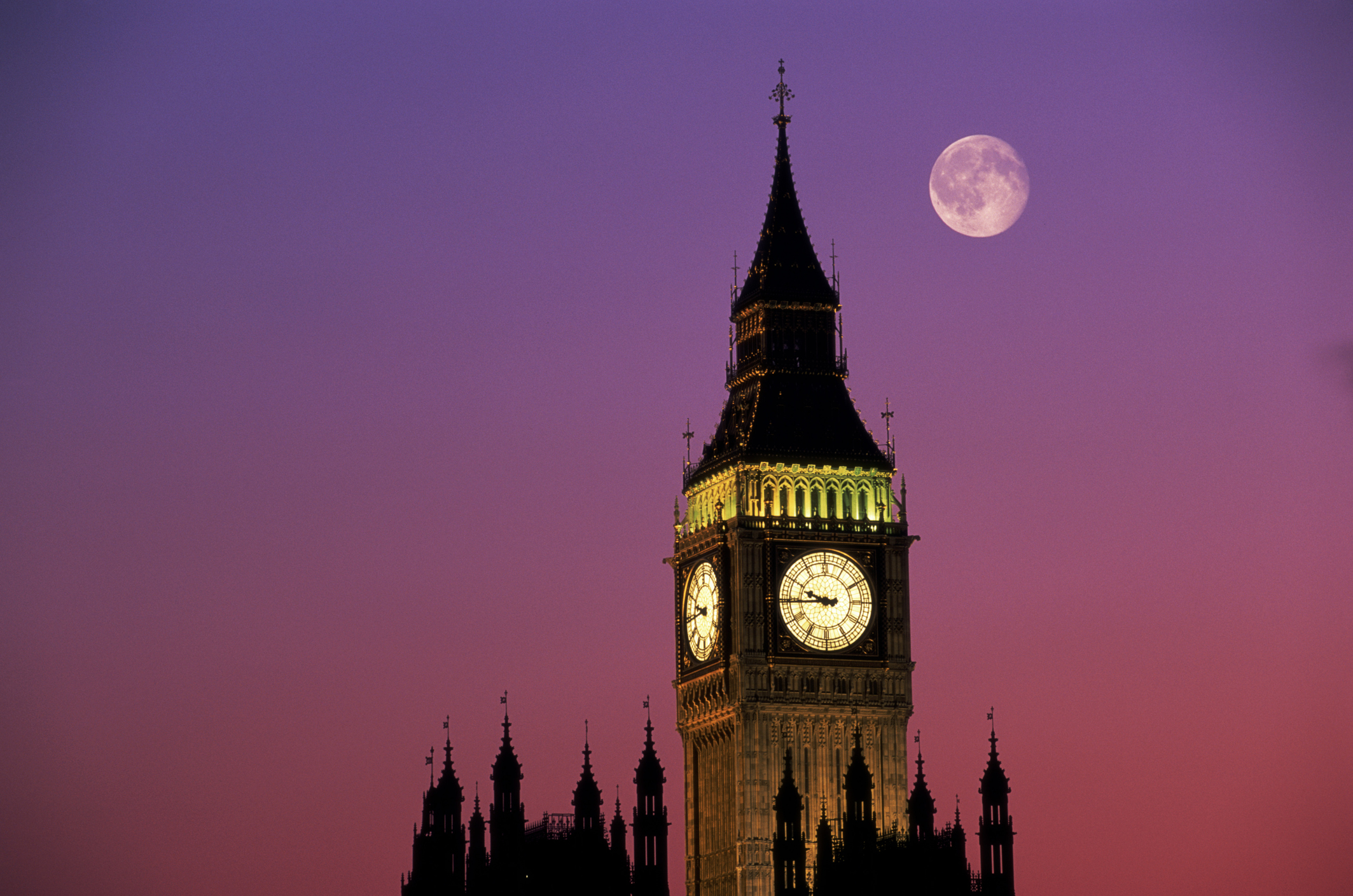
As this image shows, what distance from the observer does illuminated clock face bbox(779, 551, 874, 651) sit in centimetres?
15238

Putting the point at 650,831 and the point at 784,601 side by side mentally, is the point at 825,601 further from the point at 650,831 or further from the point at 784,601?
the point at 650,831

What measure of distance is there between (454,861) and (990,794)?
2342 centimetres

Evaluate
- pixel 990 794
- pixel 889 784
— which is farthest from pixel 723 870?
pixel 990 794

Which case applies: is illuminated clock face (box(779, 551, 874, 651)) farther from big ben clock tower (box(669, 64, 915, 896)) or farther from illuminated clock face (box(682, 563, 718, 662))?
illuminated clock face (box(682, 563, 718, 662))

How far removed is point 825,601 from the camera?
153125mm

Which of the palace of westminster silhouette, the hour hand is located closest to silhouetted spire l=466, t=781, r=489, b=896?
the palace of westminster silhouette

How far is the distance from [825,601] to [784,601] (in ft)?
6.91

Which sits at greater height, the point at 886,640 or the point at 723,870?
the point at 886,640

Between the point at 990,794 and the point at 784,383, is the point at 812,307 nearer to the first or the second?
the point at 784,383

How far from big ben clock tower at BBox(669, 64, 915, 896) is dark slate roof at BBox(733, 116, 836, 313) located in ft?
0.41

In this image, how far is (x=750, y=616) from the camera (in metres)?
152

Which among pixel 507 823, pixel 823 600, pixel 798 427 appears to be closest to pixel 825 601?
pixel 823 600

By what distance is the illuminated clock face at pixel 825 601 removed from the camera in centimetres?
15238

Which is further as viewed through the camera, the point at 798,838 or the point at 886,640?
the point at 886,640
